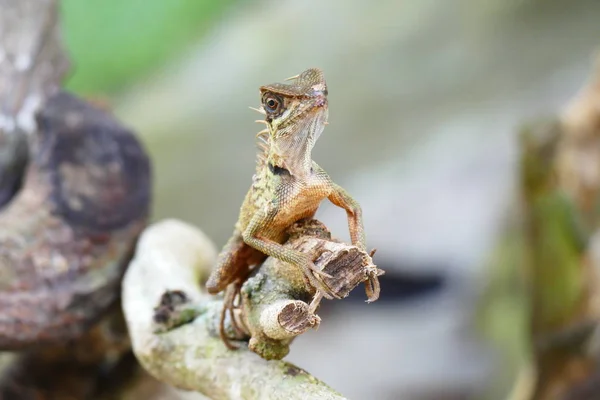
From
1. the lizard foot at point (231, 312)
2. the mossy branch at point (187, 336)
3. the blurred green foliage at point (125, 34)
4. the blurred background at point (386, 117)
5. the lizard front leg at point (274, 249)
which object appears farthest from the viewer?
the blurred green foliage at point (125, 34)

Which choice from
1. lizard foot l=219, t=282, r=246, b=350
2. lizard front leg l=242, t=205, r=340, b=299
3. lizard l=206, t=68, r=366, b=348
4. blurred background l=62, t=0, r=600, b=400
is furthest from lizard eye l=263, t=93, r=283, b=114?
blurred background l=62, t=0, r=600, b=400

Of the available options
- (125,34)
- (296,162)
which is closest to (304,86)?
(296,162)

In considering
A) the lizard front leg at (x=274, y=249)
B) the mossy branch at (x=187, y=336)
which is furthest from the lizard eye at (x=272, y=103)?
the mossy branch at (x=187, y=336)

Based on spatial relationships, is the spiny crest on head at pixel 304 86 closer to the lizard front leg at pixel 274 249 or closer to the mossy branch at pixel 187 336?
the lizard front leg at pixel 274 249

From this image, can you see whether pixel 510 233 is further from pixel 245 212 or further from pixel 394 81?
pixel 245 212

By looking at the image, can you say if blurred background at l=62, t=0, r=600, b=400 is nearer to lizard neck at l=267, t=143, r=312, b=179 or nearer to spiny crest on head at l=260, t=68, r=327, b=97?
lizard neck at l=267, t=143, r=312, b=179

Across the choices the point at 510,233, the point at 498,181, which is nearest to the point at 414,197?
the point at 498,181
